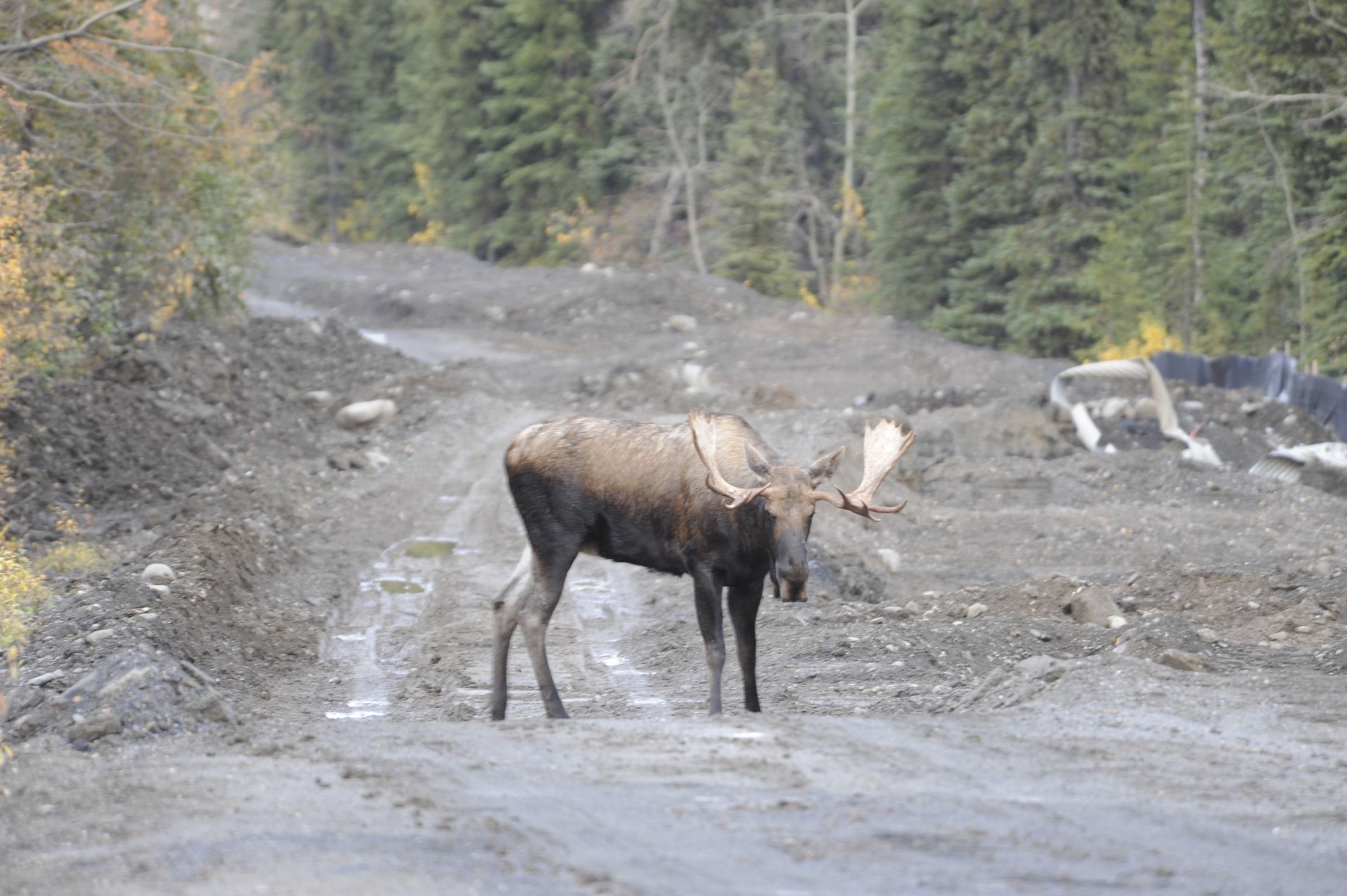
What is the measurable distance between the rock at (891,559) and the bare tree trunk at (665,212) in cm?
3637

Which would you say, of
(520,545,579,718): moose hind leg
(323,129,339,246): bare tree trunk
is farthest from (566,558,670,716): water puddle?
(323,129,339,246): bare tree trunk

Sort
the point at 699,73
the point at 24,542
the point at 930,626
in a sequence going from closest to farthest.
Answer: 1. the point at 930,626
2. the point at 24,542
3. the point at 699,73

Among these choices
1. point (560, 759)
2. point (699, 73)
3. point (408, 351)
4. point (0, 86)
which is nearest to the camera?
point (560, 759)

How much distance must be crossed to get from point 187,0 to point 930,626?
21.7 meters

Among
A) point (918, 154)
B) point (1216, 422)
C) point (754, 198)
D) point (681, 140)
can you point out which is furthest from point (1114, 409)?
point (681, 140)

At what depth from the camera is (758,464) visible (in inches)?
368

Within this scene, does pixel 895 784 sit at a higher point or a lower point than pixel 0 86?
lower

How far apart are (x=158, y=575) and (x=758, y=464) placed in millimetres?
6456

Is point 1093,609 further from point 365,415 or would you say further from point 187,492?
point 365,415

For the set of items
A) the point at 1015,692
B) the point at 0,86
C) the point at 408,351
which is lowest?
the point at 408,351

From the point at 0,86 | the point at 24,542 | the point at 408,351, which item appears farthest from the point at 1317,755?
the point at 408,351

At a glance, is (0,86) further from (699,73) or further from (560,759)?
(699,73)

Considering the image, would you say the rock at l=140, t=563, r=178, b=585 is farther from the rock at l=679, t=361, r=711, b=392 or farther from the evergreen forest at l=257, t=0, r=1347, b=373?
the evergreen forest at l=257, t=0, r=1347, b=373

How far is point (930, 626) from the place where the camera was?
1261 centimetres
